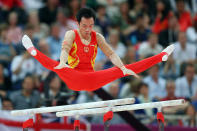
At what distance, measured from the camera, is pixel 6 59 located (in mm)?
8438

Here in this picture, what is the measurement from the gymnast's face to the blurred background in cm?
219

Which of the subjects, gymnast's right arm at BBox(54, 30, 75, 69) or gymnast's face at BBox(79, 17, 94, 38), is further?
gymnast's face at BBox(79, 17, 94, 38)

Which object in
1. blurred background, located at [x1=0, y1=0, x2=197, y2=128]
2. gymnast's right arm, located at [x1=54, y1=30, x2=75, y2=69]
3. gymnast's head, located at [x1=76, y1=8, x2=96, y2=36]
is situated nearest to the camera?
gymnast's right arm, located at [x1=54, y1=30, x2=75, y2=69]

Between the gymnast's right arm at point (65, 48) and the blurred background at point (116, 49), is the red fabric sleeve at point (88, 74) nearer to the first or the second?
the gymnast's right arm at point (65, 48)

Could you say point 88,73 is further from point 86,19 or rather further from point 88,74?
point 86,19

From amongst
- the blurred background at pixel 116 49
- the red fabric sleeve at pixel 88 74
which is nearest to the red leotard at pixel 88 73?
the red fabric sleeve at pixel 88 74

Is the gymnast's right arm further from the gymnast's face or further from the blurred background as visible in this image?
the blurred background

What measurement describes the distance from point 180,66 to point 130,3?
244 centimetres

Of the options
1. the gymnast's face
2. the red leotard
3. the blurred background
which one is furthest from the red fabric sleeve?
the blurred background

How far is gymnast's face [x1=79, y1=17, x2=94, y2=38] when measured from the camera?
5.13 metres

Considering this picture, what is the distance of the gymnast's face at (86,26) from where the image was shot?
16.8 feet

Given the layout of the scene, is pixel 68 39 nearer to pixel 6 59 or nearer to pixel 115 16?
pixel 6 59

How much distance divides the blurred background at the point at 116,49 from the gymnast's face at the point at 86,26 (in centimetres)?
219

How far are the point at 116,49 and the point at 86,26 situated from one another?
3.79 metres
